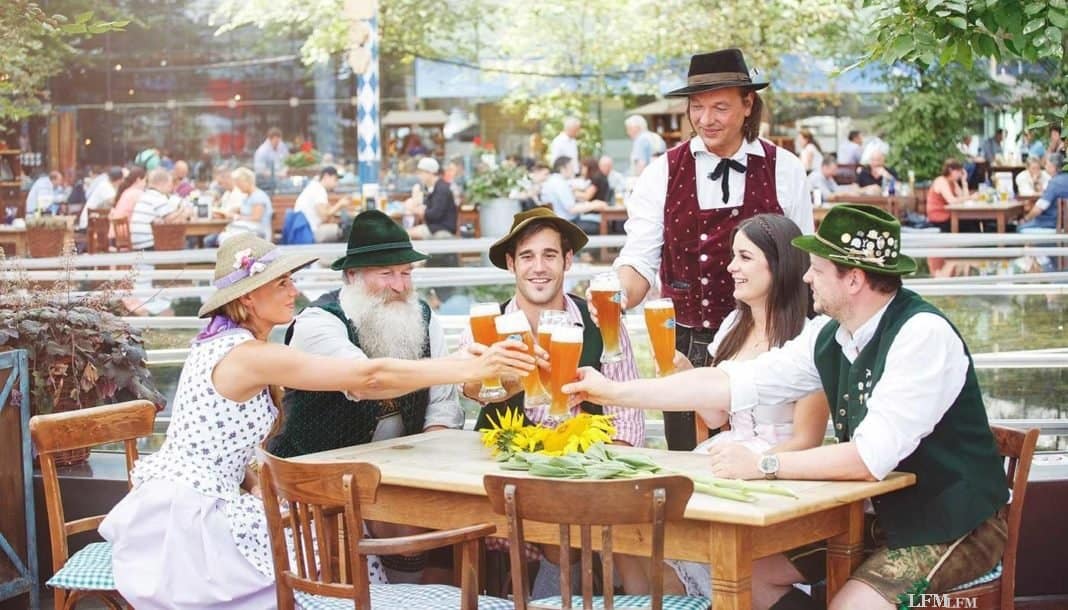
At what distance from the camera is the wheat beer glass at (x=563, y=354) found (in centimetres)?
341

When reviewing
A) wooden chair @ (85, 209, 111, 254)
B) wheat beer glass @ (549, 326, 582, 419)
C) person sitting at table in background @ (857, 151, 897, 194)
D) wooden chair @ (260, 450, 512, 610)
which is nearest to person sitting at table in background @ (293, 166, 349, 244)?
wooden chair @ (85, 209, 111, 254)

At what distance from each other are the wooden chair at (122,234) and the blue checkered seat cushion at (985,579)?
11.7 m

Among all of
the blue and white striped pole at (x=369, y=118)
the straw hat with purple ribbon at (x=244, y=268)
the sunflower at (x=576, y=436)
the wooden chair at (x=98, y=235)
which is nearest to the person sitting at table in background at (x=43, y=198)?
the wooden chair at (x=98, y=235)

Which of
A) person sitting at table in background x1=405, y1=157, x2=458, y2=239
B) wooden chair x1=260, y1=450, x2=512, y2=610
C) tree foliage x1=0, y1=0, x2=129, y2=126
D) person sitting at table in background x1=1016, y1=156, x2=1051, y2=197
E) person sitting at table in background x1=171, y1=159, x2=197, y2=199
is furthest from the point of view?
person sitting at table in background x1=171, y1=159, x2=197, y2=199

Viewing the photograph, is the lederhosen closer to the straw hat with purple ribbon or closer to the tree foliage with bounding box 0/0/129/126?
the straw hat with purple ribbon

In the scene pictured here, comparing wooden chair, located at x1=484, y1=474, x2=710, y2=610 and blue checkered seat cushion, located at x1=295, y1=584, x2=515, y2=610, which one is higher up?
wooden chair, located at x1=484, y1=474, x2=710, y2=610

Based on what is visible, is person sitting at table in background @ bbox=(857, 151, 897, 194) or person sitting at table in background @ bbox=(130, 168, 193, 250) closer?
person sitting at table in background @ bbox=(130, 168, 193, 250)

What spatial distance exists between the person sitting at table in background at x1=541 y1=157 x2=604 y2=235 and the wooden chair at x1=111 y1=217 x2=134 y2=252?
4237 millimetres

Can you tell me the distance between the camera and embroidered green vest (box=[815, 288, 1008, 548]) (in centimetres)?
314

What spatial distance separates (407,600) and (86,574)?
37.8 inches

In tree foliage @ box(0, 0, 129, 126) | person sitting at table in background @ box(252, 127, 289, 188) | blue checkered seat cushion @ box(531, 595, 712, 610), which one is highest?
tree foliage @ box(0, 0, 129, 126)

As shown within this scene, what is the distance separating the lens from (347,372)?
3.59 m

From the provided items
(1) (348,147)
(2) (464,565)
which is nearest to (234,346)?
(2) (464,565)

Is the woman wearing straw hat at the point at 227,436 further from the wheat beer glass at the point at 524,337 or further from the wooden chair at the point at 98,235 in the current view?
the wooden chair at the point at 98,235
